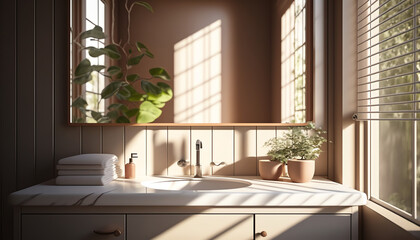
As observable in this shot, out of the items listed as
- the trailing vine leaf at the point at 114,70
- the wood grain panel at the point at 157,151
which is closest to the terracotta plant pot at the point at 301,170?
the wood grain panel at the point at 157,151

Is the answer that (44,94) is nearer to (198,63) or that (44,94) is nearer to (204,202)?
(198,63)

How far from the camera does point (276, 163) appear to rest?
5.96 feet

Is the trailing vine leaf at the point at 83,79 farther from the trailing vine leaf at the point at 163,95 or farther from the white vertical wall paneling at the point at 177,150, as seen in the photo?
the white vertical wall paneling at the point at 177,150

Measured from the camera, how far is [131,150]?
6.58ft

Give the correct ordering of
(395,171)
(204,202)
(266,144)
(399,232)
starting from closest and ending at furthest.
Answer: (399,232)
(204,202)
(266,144)
(395,171)

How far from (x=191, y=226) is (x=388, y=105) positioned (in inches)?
49.4

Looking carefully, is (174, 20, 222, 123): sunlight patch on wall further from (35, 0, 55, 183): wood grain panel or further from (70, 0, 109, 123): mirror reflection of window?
(35, 0, 55, 183): wood grain panel

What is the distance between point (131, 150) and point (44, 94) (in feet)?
1.83

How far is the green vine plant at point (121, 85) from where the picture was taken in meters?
1.98

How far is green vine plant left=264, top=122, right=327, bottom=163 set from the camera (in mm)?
1809

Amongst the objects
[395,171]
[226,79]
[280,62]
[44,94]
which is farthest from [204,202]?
[395,171]

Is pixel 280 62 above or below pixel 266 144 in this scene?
above

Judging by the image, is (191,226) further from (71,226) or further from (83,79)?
(83,79)

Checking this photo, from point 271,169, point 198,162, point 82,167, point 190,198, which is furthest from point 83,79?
point 271,169
